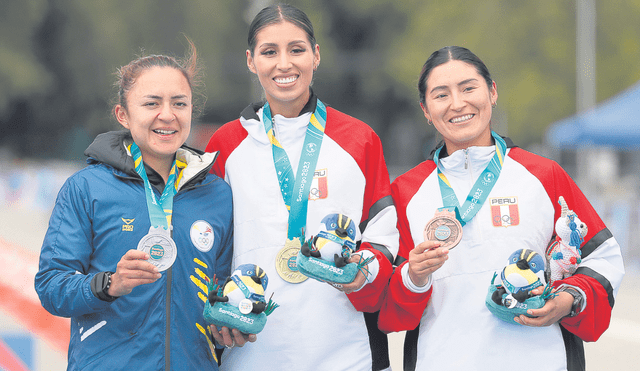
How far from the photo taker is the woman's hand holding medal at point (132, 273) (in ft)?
9.32

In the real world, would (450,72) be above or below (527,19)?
below

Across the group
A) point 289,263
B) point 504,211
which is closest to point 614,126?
point 504,211

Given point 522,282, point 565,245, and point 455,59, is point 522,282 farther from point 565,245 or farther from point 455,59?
point 455,59

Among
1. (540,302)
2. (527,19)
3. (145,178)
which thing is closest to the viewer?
(540,302)

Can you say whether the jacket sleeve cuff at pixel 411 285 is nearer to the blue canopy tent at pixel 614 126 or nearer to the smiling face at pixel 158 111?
the smiling face at pixel 158 111

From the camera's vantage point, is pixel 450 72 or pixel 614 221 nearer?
pixel 450 72

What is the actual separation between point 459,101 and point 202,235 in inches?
54.9

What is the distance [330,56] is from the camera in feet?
126

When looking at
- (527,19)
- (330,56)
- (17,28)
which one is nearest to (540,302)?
(527,19)

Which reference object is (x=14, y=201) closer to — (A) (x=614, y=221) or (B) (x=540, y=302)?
(A) (x=614, y=221)

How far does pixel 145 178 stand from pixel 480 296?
165cm

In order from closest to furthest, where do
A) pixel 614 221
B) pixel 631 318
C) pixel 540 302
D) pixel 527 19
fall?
pixel 540 302
pixel 631 318
pixel 614 221
pixel 527 19

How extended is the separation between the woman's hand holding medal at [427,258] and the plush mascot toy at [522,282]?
11.0 inches

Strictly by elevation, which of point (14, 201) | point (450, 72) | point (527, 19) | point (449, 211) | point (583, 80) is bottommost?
point (449, 211)
